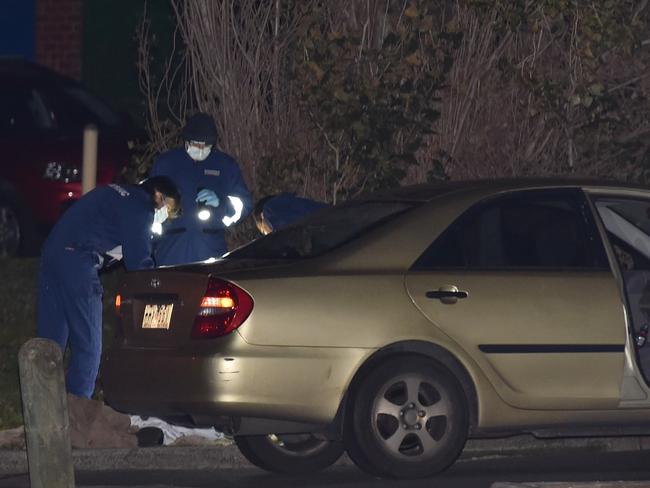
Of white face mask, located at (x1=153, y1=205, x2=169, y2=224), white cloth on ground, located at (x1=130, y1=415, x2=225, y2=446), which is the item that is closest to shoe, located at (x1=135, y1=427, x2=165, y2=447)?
white cloth on ground, located at (x1=130, y1=415, x2=225, y2=446)

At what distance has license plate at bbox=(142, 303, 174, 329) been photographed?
28.4 feet

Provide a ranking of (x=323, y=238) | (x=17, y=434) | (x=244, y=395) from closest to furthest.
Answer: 1. (x=244, y=395)
2. (x=323, y=238)
3. (x=17, y=434)

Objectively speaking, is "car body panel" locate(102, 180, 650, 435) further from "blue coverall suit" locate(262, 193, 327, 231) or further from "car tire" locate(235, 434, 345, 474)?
"blue coverall suit" locate(262, 193, 327, 231)

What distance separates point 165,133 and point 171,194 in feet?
11.5

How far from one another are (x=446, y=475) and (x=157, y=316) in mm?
1588

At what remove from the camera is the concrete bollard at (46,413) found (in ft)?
24.6

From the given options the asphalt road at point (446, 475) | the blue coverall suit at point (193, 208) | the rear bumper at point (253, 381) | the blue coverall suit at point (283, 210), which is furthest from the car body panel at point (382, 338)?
the blue coverall suit at point (193, 208)

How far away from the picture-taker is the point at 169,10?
2030cm

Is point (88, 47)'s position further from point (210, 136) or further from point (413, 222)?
point (413, 222)

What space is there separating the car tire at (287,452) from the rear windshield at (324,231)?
905 mm

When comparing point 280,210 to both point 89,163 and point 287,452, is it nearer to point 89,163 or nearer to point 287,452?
point 287,452

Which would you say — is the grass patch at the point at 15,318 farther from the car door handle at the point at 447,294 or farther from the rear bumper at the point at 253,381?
the car door handle at the point at 447,294

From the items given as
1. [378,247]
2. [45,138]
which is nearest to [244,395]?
[378,247]

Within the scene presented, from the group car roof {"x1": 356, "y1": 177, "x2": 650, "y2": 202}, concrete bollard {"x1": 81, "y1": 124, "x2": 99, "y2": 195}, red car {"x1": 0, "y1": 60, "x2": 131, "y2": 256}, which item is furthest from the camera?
red car {"x1": 0, "y1": 60, "x2": 131, "y2": 256}
